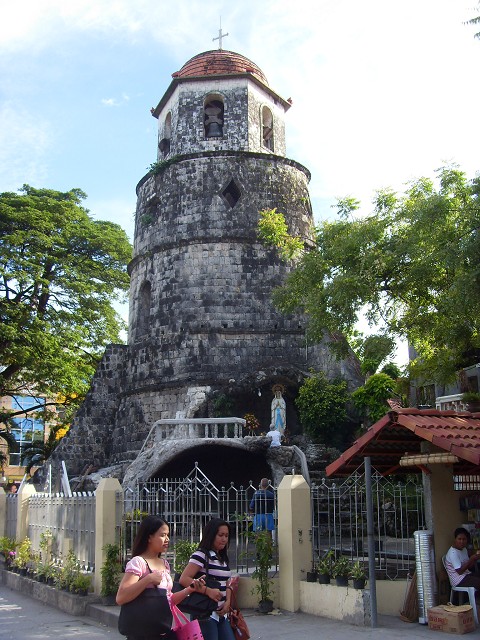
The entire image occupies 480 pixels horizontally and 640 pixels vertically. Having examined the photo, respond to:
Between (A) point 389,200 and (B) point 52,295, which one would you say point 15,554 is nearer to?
(A) point 389,200

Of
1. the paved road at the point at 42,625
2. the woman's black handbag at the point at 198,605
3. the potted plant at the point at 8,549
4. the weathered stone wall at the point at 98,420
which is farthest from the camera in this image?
the weathered stone wall at the point at 98,420

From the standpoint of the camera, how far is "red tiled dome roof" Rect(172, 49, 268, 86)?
81.8 ft

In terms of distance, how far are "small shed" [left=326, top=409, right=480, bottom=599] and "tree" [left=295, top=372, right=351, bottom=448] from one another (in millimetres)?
10105

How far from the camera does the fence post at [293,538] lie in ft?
28.8

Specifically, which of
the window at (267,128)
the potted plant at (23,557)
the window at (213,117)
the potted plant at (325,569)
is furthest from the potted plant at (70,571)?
the window at (267,128)

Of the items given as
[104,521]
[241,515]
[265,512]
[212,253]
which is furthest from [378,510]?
[212,253]

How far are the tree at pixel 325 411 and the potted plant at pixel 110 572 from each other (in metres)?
10.4

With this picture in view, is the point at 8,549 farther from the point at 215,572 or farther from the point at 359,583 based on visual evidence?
the point at 215,572

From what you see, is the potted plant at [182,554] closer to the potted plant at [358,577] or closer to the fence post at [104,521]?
the fence post at [104,521]

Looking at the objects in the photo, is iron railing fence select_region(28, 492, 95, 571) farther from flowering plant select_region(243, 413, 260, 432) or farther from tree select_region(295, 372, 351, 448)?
tree select_region(295, 372, 351, 448)

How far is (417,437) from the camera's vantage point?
8.58m

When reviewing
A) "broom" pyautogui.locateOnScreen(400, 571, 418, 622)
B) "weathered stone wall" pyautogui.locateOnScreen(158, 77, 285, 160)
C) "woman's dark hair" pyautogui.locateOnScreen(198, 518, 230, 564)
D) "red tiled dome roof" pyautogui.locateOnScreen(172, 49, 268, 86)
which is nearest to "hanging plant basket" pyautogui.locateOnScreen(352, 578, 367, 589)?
"broom" pyautogui.locateOnScreen(400, 571, 418, 622)

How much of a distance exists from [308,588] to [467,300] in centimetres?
559

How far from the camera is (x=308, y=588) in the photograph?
8672mm
